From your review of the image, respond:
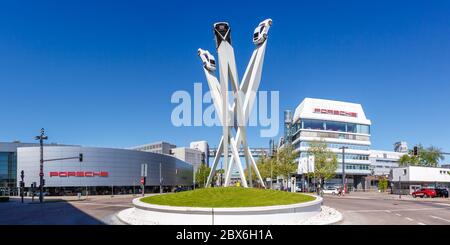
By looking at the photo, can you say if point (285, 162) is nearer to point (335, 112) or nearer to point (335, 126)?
point (335, 126)

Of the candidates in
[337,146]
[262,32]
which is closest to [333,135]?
[337,146]

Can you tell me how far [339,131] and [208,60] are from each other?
3022 inches

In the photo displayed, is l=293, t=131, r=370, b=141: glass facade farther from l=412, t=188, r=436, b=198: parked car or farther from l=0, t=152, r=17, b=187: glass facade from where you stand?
l=0, t=152, r=17, b=187: glass facade

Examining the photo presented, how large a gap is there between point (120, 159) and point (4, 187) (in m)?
24.9

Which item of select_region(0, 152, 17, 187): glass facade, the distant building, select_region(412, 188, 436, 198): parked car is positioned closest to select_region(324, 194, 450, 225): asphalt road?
select_region(412, 188, 436, 198): parked car

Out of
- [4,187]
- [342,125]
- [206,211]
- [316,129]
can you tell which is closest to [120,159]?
[4,187]

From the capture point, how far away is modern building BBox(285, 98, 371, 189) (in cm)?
10190

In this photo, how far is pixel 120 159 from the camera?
3750 inches

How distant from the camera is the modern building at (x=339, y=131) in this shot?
101900 millimetres

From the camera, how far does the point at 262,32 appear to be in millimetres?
32219

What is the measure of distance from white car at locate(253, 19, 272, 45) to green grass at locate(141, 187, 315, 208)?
1304 centimetres

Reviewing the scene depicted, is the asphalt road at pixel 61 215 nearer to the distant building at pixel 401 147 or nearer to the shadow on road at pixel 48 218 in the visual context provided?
the shadow on road at pixel 48 218

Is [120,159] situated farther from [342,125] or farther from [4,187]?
[342,125]

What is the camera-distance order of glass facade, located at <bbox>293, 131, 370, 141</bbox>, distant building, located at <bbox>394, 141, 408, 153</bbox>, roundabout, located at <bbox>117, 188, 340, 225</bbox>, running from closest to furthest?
roundabout, located at <bbox>117, 188, 340, 225</bbox>
glass facade, located at <bbox>293, 131, 370, 141</bbox>
distant building, located at <bbox>394, 141, 408, 153</bbox>
